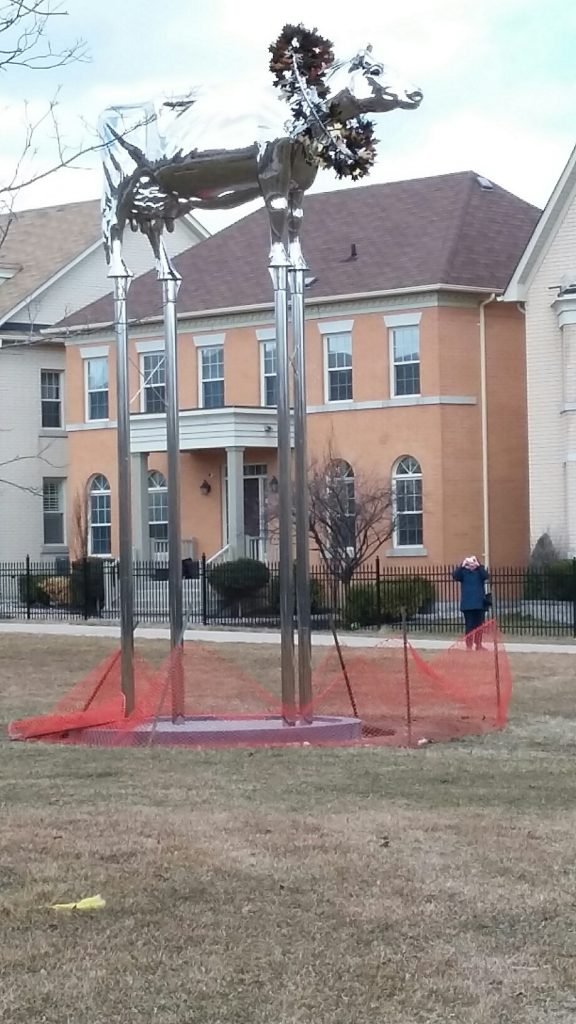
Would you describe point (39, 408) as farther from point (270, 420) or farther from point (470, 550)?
point (470, 550)

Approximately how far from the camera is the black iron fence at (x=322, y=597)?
29438 millimetres

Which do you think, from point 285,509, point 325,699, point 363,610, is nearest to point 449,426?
point 363,610

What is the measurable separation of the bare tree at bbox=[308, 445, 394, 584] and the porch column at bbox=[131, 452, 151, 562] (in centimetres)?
504

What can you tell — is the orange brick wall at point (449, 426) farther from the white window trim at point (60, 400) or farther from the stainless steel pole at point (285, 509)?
the stainless steel pole at point (285, 509)

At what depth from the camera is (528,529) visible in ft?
122

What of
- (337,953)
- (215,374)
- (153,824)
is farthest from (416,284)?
(337,953)

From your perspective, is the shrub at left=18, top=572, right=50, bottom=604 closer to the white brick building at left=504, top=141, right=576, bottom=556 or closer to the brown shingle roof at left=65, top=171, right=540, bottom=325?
the brown shingle roof at left=65, top=171, right=540, bottom=325

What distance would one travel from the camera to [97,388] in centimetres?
4294

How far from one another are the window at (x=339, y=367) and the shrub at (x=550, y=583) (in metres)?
8.91

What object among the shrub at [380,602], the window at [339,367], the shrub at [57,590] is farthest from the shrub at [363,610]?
the window at [339,367]

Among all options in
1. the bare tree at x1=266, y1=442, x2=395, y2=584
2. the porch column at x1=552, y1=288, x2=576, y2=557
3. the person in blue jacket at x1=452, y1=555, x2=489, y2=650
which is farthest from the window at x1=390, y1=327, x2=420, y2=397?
the person in blue jacket at x1=452, y1=555, x2=489, y2=650

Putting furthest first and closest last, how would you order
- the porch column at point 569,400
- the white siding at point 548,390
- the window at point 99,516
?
the window at point 99,516
the white siding at point 548,390
the porch column at point 569,400

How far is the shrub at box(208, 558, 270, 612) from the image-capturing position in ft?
104

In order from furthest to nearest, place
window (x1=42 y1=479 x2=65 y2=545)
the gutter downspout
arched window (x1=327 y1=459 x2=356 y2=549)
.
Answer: window (x1=42 y1=479 x2=65 y2=545) → the gutter downspout → arched window (x1=327 y1=459 x2=356 y2=549)
